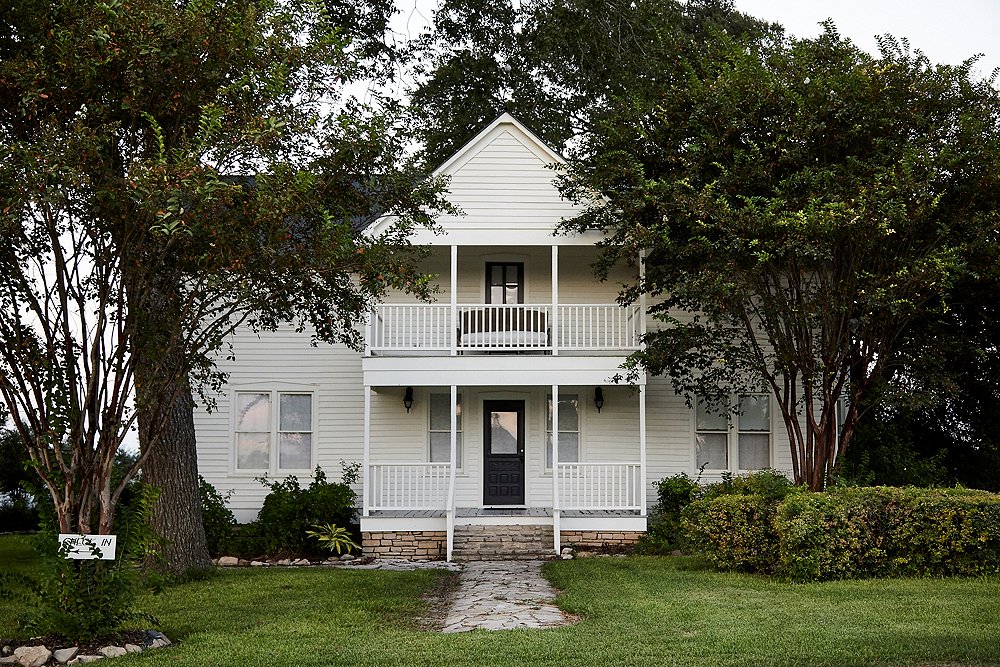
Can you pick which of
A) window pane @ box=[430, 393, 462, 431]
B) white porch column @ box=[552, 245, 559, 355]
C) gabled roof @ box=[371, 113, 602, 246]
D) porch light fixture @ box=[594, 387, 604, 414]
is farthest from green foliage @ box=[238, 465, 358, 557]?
porch light fixture @ box=[594, 387, 604, 414]

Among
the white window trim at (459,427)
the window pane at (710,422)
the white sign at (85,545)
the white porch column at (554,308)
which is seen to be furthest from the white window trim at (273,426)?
the white sign at (85,545)

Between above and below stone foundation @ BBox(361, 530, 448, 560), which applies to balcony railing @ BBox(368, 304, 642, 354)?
above

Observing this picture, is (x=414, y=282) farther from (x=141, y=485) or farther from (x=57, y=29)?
(x=57, y=29)

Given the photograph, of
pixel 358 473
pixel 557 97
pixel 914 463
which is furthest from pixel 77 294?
pixel 557 97

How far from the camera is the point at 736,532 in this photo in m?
13.3

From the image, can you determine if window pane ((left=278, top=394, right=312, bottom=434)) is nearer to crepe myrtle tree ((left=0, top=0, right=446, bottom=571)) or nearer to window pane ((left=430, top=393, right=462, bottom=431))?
window pane ((left=430, top=393, right=462, bottom=431))

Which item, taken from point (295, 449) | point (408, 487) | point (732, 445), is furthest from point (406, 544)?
point (732, 445)

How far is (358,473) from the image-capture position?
60.2 feet

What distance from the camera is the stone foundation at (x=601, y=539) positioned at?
16312 mm

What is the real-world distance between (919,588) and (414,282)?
648 cm

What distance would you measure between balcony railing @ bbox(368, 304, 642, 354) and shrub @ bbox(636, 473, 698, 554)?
8.16ft

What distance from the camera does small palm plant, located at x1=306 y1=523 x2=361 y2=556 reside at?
51.1 feet

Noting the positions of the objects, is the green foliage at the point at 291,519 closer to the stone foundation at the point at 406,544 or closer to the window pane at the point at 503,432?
the stone foundation at the point at 406,544

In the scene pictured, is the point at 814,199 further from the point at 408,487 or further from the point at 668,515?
the point at 408,487
